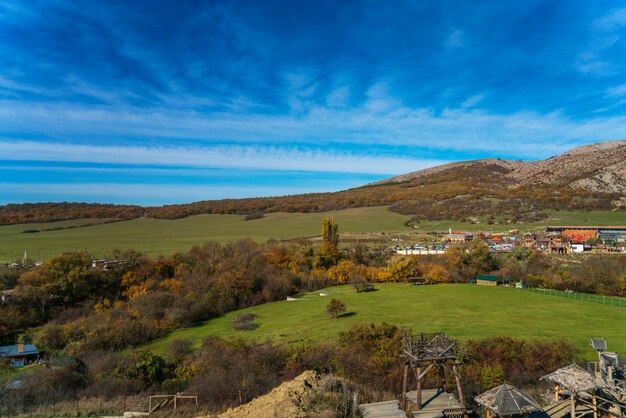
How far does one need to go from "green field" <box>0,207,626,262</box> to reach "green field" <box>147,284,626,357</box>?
32.8 m

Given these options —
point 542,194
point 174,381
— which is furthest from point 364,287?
point 542,194

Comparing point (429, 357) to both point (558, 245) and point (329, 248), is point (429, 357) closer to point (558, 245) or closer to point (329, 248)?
point (329, 248)

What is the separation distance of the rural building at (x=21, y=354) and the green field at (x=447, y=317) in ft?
27.2

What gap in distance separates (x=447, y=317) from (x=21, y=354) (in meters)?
33.1

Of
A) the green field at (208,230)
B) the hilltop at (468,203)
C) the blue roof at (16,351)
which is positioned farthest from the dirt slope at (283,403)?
the hilltop at (468,203)

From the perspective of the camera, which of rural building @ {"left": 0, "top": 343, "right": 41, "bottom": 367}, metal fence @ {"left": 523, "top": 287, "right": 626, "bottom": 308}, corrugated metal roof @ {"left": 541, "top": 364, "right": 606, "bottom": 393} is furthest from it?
metal fence @ {"left": 523, "top": 287, "right": 626, "bottom": 308}

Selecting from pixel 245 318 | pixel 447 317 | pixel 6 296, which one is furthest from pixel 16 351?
pixel 447 317

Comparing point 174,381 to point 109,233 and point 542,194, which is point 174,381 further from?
point 542,194

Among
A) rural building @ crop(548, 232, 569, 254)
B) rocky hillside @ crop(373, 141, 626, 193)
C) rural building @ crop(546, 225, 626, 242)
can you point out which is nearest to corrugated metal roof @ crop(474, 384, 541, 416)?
rural building @ crop(548, 232, 569, 254)

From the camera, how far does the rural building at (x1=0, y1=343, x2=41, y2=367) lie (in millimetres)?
30391

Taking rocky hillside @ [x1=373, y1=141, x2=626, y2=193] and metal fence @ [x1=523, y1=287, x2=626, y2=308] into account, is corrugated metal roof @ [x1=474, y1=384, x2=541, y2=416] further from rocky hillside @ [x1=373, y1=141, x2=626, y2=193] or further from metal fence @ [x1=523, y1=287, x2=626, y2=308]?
rocky hillside @ [x1=373, y1=141, x2=626, y2=193]

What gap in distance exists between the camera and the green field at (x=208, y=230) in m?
70.5

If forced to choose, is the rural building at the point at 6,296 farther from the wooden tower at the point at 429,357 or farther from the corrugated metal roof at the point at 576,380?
the corrugated metal roof at the point at 576,380

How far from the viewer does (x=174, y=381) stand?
70.8 ft
